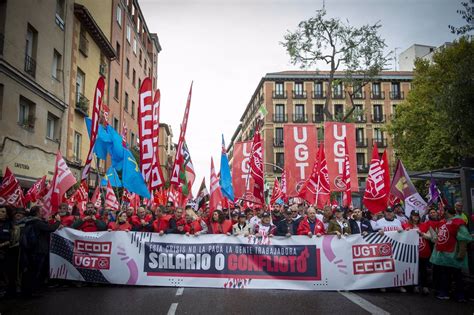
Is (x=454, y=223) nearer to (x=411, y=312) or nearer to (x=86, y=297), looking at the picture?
(x=411, y=312)

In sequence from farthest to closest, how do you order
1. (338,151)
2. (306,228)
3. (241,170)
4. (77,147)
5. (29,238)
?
1. (77,147)
2. (241,170)
3. (338,151)
4. (306,228)
5. (29,238)

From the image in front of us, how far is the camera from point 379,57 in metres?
26.9

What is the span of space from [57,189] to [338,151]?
8.78m

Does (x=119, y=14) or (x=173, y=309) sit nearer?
(x=173, y=309)

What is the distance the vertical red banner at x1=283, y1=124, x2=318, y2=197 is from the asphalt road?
668 centimetres

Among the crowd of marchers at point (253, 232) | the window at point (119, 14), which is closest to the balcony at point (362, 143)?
the window at point (119, 14)

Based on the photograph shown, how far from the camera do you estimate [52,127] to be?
1906cm

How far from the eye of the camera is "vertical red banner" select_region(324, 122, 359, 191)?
1342 centimetres

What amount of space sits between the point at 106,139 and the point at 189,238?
621 centimetres

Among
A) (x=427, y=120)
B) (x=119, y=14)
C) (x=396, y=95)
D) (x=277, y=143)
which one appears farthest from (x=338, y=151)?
(x=396, y=95)

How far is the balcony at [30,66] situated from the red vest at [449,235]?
52.3 ft

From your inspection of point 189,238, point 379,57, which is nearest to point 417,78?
point 379,57

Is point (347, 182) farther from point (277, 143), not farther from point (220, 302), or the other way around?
point (277, 143)

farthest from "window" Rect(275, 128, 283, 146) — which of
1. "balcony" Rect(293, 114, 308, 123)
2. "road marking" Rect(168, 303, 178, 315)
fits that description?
"road marking" Rect(168, 303, 178, 315)
